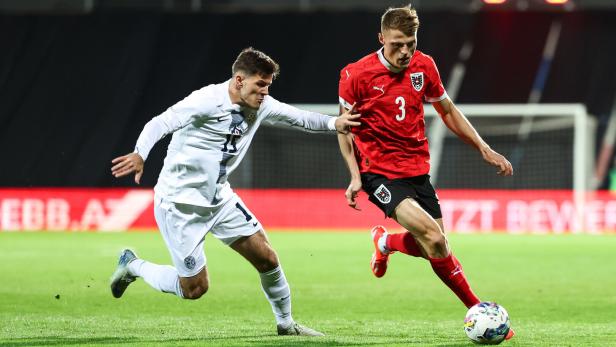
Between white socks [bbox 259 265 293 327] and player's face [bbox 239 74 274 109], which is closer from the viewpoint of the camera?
player's face [bbox 239 74 274 109]

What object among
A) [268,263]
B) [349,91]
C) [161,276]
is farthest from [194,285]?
[349,91]

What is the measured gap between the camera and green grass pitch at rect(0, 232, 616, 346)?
7535mm

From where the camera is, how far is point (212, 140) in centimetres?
735

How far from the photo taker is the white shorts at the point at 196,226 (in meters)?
7.45

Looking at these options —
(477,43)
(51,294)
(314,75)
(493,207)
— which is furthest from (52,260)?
(477,43)

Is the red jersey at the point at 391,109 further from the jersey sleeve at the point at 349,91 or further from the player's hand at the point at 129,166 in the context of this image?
the player's hand at the point at 129,166

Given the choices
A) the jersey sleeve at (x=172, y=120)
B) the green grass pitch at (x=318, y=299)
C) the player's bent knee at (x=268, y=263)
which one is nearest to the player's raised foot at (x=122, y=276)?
the green grass pitch at (x=318, y=299)

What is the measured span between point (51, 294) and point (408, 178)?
4.68m

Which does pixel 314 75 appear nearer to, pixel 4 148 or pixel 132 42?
pixel 132 42

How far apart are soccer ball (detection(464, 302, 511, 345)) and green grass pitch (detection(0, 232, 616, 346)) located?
0.69 ft

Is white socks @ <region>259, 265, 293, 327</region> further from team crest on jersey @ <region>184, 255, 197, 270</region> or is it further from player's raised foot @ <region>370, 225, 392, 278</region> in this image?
player's raised foot @ <region>370, 225, 392, 278</region>

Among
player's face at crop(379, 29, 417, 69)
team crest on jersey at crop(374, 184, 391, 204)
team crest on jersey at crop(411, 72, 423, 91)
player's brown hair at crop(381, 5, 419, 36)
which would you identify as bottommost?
team crest on jersey at crop(374, 184, 391, 204)

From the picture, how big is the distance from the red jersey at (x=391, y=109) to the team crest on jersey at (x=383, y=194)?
0.33ft

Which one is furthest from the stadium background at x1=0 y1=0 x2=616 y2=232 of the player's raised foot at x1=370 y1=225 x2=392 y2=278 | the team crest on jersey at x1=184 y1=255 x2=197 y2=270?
the team crest on jersey at x1=184 y1=255 x2=197 y2=270
